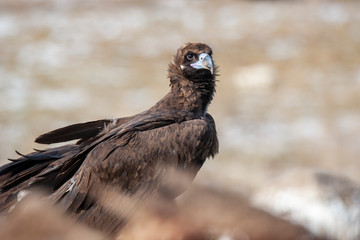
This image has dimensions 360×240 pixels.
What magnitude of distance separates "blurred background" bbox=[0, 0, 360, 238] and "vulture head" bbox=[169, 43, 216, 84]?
312 inches

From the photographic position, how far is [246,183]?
15.6 m

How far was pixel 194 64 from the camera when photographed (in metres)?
6.64

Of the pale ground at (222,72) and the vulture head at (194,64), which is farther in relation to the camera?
the pale ground at (222,72)

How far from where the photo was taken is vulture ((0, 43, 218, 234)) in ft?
19.5

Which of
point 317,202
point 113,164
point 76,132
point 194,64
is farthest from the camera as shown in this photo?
point 317,202

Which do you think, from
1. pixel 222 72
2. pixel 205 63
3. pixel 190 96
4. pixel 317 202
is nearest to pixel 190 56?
pixel 205 63

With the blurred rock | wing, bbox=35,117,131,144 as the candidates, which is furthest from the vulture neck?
the blurred rock

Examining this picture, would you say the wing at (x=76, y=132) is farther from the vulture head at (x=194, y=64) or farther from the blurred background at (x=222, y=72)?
the blurred background at (x=222, y=72)

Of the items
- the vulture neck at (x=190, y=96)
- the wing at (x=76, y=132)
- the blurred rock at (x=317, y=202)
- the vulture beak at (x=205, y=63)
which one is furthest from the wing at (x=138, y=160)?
the blurred rock at (x=317, y=202)

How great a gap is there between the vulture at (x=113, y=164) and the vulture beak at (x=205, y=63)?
0.42 metres

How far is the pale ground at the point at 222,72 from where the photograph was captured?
1758 centimetres

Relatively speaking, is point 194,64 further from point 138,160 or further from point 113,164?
point 113,164

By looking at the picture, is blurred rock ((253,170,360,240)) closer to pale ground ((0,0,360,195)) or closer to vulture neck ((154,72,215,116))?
vulture neck ((154,72,215,116))

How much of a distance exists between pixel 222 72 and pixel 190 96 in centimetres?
1480
